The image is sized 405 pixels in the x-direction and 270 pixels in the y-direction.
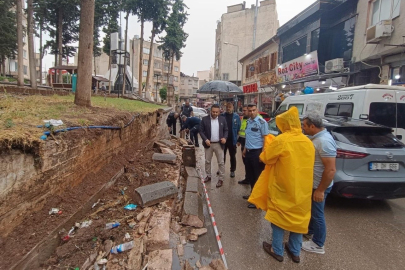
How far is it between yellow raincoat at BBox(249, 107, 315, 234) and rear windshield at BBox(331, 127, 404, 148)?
1913 mm

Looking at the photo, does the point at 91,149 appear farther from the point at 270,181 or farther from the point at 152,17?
the point at 152,17

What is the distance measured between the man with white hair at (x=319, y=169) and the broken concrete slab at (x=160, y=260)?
175cm

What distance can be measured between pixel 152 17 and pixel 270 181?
25240mm

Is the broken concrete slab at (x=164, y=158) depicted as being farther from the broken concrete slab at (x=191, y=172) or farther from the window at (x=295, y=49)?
the window at (x=295, y=49)

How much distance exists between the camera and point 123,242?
2.79 metres

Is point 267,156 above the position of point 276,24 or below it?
below

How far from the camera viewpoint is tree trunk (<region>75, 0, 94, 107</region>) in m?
5.91

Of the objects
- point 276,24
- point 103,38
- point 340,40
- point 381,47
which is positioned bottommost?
point 381,47

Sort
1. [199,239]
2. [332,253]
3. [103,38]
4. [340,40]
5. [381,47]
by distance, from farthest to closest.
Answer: [103,38] → [340,40] → [381,47] → [199,239] → [332,253]

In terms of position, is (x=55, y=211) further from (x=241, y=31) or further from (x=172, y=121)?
(x=241, y=31)

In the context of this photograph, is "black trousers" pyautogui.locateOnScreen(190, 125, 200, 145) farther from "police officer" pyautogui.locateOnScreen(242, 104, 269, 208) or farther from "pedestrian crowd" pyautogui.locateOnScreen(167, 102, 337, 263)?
"pedestrian crowd" pyautogui.locateOnScreen(167, 102, 337, 263)

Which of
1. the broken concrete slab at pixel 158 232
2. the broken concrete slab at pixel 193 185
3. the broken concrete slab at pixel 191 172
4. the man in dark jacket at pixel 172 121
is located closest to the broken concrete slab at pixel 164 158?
the broken concrete slab at pixel 191 172

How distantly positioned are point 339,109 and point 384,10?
7063 millimetres

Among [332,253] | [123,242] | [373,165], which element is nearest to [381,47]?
[373,165]
